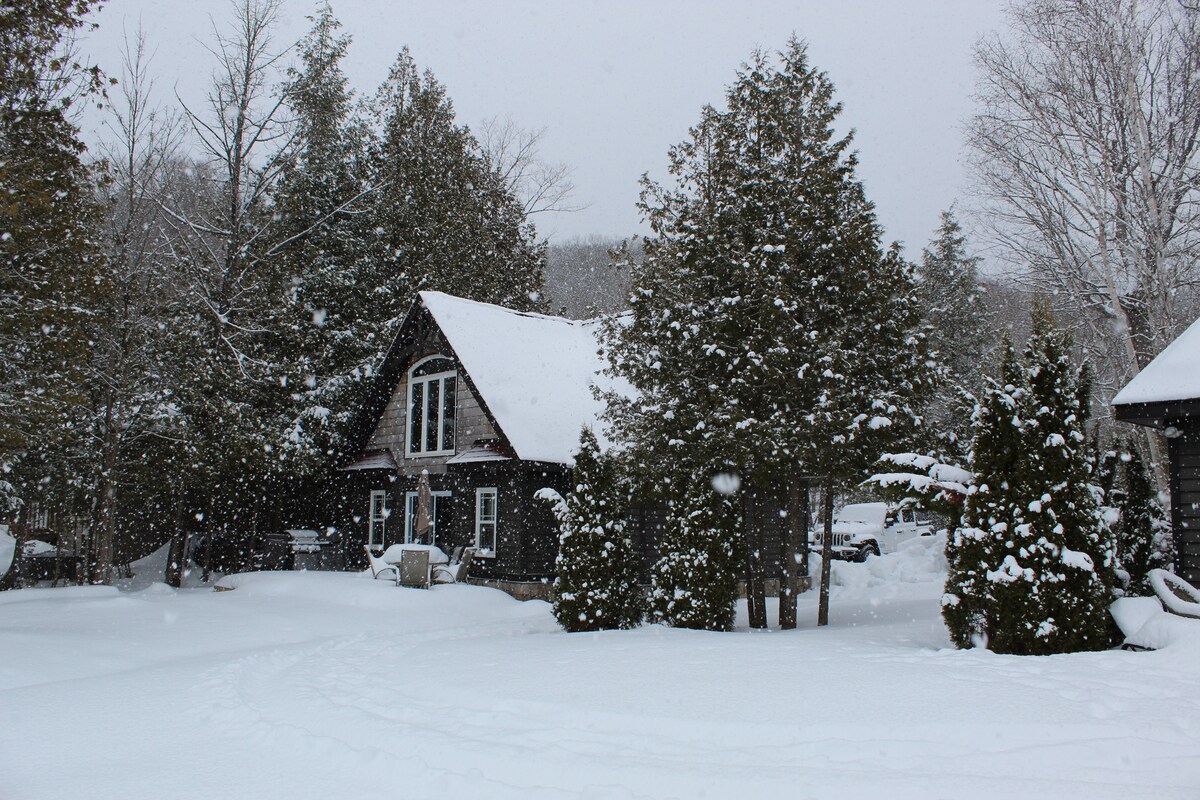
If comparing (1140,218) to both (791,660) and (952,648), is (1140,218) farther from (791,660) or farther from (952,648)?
(791,660)

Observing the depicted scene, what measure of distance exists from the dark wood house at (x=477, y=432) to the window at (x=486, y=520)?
0.08ft

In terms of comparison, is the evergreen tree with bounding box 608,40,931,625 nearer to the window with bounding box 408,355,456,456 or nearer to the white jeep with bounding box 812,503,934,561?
the window with bounding box 408,355,456,456

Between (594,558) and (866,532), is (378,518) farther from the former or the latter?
(866,532)

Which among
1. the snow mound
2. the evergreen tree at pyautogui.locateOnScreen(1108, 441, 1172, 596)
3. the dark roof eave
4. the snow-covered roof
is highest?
the dark roof eave

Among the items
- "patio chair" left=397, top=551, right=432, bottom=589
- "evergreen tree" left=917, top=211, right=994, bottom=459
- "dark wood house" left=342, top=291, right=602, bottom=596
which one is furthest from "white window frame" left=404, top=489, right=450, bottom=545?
"evergreen tree" left=917, top=211, right=994, bottom=459

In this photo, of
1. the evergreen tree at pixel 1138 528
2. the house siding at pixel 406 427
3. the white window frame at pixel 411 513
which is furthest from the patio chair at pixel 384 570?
the evergreen tree at pixel 1138 528

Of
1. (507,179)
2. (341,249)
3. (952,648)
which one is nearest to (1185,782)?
(952,648)

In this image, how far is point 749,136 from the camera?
13.4 metres

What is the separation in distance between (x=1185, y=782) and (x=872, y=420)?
703cm

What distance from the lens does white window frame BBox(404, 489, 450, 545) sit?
65.8ft

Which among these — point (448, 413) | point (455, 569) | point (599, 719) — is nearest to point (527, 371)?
point (448, 413)

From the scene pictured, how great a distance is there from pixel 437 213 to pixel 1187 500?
24.2 meters

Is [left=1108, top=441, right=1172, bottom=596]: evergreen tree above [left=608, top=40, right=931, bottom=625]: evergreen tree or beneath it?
beneath

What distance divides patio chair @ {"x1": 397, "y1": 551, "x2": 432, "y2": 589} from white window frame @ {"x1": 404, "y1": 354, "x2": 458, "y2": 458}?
3.34 meters
